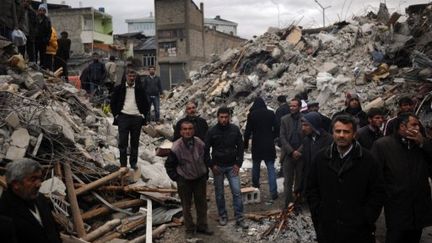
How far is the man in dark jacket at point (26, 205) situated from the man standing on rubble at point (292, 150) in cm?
457

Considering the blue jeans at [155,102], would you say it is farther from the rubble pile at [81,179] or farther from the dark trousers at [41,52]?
the rubble pile at [81,179]

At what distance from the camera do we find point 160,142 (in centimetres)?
1321

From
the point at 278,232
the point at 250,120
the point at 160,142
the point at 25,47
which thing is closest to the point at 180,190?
the point at 278,232

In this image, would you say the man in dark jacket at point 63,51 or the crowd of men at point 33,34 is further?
the man in dark jacket at point 63,51

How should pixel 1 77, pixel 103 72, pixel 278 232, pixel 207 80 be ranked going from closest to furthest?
pixel 278 232, pixel 1 77, pixel 103 72, pixel 207 80

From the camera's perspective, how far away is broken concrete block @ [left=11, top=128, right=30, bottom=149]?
23.4 ft

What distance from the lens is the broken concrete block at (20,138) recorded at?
712 centimetres

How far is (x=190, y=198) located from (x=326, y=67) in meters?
11.9

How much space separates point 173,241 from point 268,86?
12042mm

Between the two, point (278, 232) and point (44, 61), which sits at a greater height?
point (44, 61)

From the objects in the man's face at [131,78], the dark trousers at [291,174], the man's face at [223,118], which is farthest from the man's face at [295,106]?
the man's face at [131,78]

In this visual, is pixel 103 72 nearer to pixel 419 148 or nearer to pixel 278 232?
pixel 278 232

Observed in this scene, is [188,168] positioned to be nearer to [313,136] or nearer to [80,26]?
[313,136]

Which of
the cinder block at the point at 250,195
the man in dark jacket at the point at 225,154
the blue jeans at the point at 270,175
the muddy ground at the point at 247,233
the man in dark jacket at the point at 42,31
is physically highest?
the man in dark jacket at the point at 42,31
